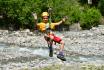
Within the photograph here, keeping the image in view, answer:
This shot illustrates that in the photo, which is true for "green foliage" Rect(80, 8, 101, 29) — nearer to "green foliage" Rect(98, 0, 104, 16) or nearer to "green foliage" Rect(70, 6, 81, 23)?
"green foliage" Rect(70, 6, 81, 23)

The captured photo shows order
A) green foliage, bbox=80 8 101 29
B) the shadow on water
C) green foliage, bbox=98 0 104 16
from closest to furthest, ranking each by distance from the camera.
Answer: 1. the shadow on water
2. green foliage, bbox=80 8 101 29
3. green foliage, bbox=98 0 104 16

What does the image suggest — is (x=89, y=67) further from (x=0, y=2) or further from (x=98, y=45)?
(x=0, y=2)

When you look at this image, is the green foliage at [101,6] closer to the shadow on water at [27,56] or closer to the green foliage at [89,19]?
the green foliage at [89,19]

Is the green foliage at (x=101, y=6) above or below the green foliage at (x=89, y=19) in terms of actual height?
above

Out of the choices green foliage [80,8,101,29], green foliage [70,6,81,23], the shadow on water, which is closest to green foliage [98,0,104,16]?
green foliage [80,8,101,29]

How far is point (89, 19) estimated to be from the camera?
45.3 meters

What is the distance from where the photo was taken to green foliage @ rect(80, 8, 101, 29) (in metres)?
45.4

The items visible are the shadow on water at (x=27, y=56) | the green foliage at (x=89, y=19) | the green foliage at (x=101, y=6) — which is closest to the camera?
the shadow on water at (x=27, y=56)

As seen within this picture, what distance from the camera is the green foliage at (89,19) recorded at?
45447 millimetres

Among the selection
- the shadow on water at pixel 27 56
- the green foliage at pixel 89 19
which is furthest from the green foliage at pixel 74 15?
the shadow on water at pixel 27 56

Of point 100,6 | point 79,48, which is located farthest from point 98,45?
point 100,6

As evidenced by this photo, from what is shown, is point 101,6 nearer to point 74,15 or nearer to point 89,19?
point 89,19

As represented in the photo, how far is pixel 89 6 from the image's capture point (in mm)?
52094

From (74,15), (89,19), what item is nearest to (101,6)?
(89,19)
